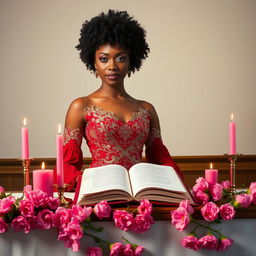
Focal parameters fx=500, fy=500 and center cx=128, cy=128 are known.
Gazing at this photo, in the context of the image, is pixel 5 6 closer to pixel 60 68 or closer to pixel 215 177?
pixel 60 68

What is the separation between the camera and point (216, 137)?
3650mm

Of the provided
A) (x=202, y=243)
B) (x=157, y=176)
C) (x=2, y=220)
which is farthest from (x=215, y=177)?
(x=2, y=220)

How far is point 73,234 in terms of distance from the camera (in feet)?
4.27

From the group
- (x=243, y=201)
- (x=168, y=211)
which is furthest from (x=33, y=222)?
(x=243, y=201)

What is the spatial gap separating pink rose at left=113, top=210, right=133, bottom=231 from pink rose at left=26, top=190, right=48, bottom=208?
19cm

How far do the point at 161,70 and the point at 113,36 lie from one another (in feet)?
4.45

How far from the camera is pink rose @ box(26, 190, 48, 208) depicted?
4.37 ft

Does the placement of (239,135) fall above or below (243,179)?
above

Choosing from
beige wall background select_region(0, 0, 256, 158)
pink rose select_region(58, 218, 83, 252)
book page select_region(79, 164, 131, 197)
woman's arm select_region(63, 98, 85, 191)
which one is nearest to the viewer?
pink rose select_region(58, 218, 83, 252)

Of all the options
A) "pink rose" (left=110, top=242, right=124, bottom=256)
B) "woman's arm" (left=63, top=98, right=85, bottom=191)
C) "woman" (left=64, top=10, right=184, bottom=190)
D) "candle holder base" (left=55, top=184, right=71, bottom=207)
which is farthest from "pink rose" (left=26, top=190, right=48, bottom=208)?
"woman" (left=64, top=10, right=184, bottom=190)

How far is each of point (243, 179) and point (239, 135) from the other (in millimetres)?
335

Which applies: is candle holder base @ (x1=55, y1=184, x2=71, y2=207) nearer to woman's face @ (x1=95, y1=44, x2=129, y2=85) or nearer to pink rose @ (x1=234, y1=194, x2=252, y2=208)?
pink rose @ (x1=234, y1=194, x2=252, y2=208)

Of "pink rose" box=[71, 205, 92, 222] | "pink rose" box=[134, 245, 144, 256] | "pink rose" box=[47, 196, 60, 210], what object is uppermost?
"pink rose" box=[47, 196, 60, 210]

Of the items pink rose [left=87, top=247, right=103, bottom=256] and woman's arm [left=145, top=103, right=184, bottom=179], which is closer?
pink rose [left=87, top=247, right=103, bottom=256]
